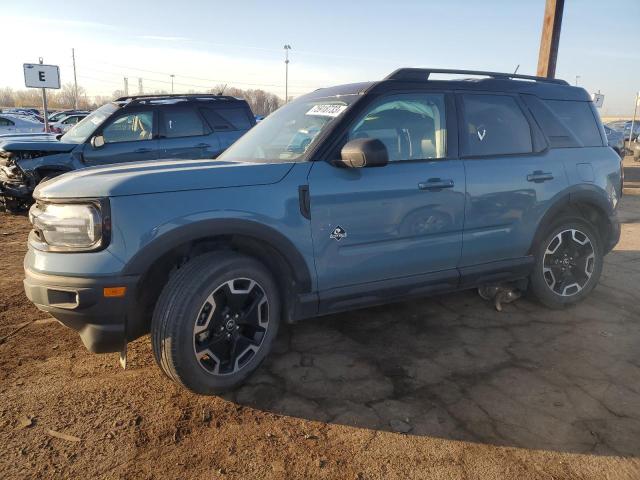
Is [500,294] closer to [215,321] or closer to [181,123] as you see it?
[215,321]

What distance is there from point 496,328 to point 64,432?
3136 mm

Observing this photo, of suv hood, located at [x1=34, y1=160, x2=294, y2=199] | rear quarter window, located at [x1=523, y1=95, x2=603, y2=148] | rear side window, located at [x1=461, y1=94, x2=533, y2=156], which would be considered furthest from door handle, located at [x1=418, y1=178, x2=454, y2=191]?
rear quarter window, located at [x1=523, y1=95, x2=603, y2=148]

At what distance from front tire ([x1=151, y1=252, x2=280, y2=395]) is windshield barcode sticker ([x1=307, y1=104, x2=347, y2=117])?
1206 mm

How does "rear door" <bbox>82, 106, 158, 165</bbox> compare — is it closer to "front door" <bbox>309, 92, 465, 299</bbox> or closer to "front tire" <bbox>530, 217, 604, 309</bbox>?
"front door" <bbox>309, 92, 465, 299</bbox>

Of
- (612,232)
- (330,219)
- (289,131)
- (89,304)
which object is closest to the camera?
(89,304)

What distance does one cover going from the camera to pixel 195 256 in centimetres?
294

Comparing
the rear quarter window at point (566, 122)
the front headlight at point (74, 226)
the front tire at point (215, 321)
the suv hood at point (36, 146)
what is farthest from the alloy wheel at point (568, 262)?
the suv hood at point (36, 146)

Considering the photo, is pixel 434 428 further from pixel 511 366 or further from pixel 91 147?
pixel 91 147

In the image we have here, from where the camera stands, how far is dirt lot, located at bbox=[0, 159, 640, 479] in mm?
2379

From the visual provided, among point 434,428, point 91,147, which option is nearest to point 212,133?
point 91,147

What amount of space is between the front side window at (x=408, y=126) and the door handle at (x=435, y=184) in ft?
0.66

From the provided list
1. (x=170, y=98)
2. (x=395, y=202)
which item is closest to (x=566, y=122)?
(x=395, y=202)

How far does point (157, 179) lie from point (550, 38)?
7.49 meters

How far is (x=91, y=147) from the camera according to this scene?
7660 millimetres
